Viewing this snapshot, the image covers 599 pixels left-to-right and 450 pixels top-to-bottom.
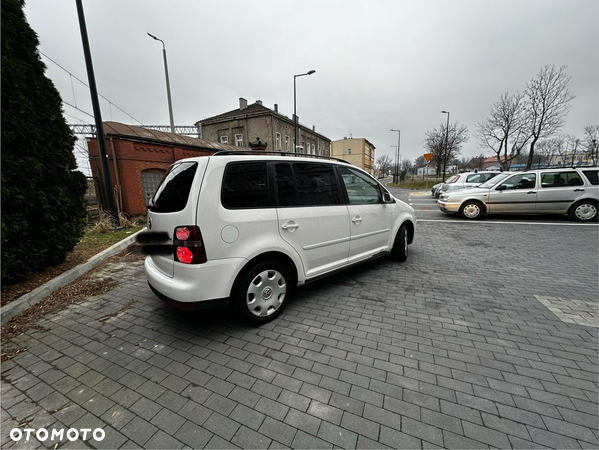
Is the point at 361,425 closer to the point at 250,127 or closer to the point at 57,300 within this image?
the point at 57,300

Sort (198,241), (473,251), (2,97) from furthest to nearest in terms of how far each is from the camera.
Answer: (473,251) < (2,97) < (198,241)

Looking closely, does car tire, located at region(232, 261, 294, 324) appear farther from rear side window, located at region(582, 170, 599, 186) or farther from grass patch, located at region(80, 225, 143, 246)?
rear side window, located at region(582, 170, 599, 186)

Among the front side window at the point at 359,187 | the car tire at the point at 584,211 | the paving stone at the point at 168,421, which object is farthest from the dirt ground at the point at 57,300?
the car tire at the point at 584,211

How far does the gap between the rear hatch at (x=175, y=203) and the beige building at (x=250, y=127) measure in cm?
2831

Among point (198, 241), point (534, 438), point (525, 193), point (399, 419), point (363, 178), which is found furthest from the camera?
point (525, 193)

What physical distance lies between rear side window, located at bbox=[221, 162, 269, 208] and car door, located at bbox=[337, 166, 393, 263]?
1.43 m

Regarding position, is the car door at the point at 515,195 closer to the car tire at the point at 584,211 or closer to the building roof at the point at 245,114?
the car tire at the point at 584,211

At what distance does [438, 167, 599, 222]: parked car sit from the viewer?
848 centimetres

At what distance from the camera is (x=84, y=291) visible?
3.95m

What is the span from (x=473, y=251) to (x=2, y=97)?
8756mm

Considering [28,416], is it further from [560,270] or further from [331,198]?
[560,270]

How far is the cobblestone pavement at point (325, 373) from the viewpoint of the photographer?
5.61 ft

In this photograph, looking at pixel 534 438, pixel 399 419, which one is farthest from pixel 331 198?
pixel 534 438

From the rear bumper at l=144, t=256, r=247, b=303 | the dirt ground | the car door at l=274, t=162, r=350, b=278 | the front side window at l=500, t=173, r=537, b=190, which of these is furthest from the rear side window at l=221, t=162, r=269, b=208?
the front side window at l=500, t=173, r=537, b=190
